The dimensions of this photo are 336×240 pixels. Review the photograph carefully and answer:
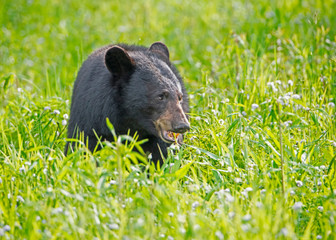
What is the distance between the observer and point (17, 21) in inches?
339

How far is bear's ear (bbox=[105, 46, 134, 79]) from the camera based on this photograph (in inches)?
157

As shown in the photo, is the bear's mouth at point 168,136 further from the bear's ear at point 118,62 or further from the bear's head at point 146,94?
the bear's ear at point 118,62

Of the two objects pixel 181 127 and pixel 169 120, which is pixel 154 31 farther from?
pixel 181 127

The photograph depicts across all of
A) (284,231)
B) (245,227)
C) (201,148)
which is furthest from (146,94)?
(284,231)

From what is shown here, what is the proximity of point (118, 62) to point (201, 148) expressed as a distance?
95 centimetres

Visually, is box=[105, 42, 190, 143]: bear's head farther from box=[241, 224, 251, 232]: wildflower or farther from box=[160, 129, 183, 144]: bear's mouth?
box=[241, 224, 251, 232]: wildflower

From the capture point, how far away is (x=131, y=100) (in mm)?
4078

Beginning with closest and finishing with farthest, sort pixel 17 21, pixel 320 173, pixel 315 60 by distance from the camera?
pixel 320 173 → pixel 315 60 → pixel 17 21

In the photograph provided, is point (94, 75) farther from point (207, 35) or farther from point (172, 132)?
point (207, 35)

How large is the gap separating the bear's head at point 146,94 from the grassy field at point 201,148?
0.23 metres

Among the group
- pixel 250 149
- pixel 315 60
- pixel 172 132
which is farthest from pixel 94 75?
pixel 315 60

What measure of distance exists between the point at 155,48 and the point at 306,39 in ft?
8.46

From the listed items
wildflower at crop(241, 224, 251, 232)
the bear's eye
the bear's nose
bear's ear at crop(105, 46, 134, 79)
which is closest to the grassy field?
wildflower at crop(241, 224, 251, 232)

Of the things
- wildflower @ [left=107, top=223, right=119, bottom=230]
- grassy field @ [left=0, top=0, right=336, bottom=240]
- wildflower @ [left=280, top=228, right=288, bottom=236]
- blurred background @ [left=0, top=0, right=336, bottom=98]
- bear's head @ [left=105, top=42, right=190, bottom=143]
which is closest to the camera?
wildflower @ [left=280, top=228, right=288, bottom=236]
